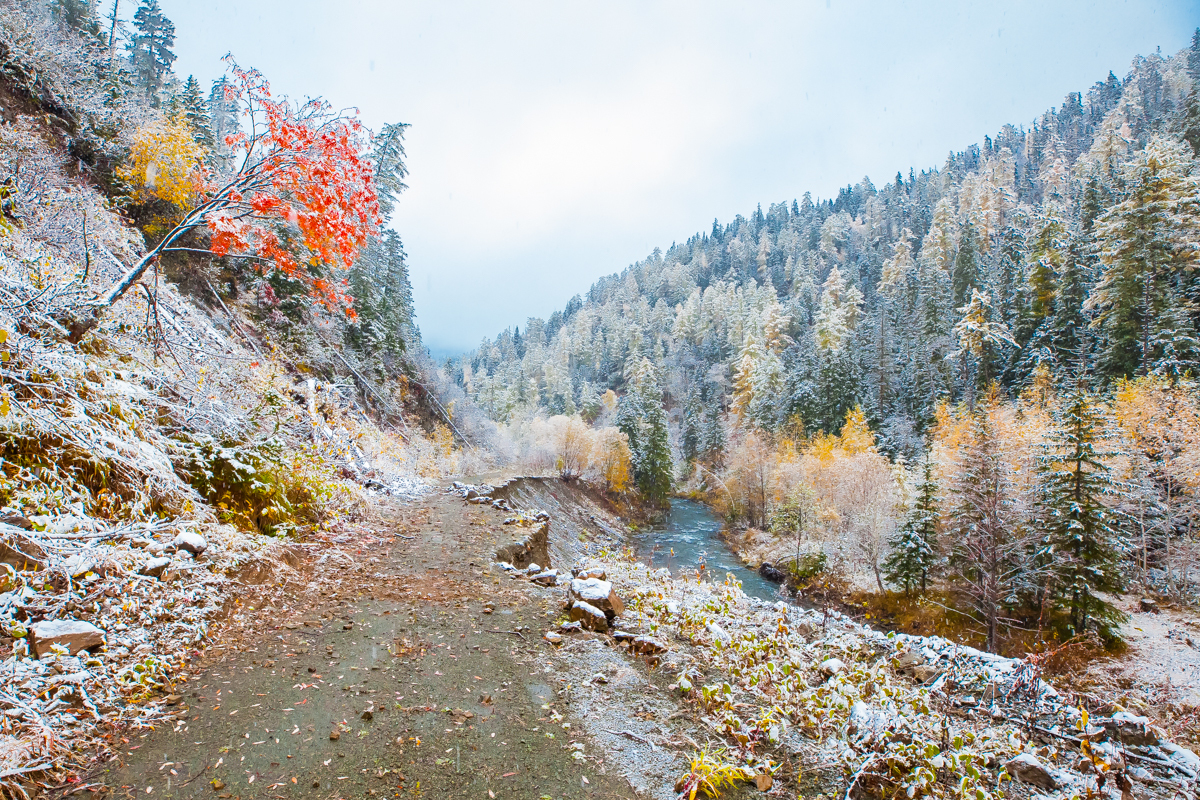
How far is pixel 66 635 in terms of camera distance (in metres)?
3.04

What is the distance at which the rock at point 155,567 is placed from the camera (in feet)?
13.2

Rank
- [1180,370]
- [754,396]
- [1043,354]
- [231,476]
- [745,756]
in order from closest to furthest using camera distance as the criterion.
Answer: [745,756], [231,476], [1180,370], [1043,354], [754,396]

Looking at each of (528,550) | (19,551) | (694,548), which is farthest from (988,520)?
(19,551)

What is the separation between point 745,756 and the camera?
330cm

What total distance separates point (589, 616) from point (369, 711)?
102 inches

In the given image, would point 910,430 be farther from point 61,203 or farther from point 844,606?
point 61,203

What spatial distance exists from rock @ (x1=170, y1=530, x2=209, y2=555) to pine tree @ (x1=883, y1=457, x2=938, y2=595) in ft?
77.0

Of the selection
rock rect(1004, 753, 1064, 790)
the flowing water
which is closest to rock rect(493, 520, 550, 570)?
rock rect(1004, 753, 1064, 790)

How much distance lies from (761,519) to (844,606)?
14.9 meters

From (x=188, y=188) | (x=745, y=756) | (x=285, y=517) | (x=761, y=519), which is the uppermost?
(x=188, y=188)

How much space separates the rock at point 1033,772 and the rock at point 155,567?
7.08 metres

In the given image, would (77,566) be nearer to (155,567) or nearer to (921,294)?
(155,567)

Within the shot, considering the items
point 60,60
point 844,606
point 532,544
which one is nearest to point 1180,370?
point 844,606

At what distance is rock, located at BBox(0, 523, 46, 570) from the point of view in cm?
319
